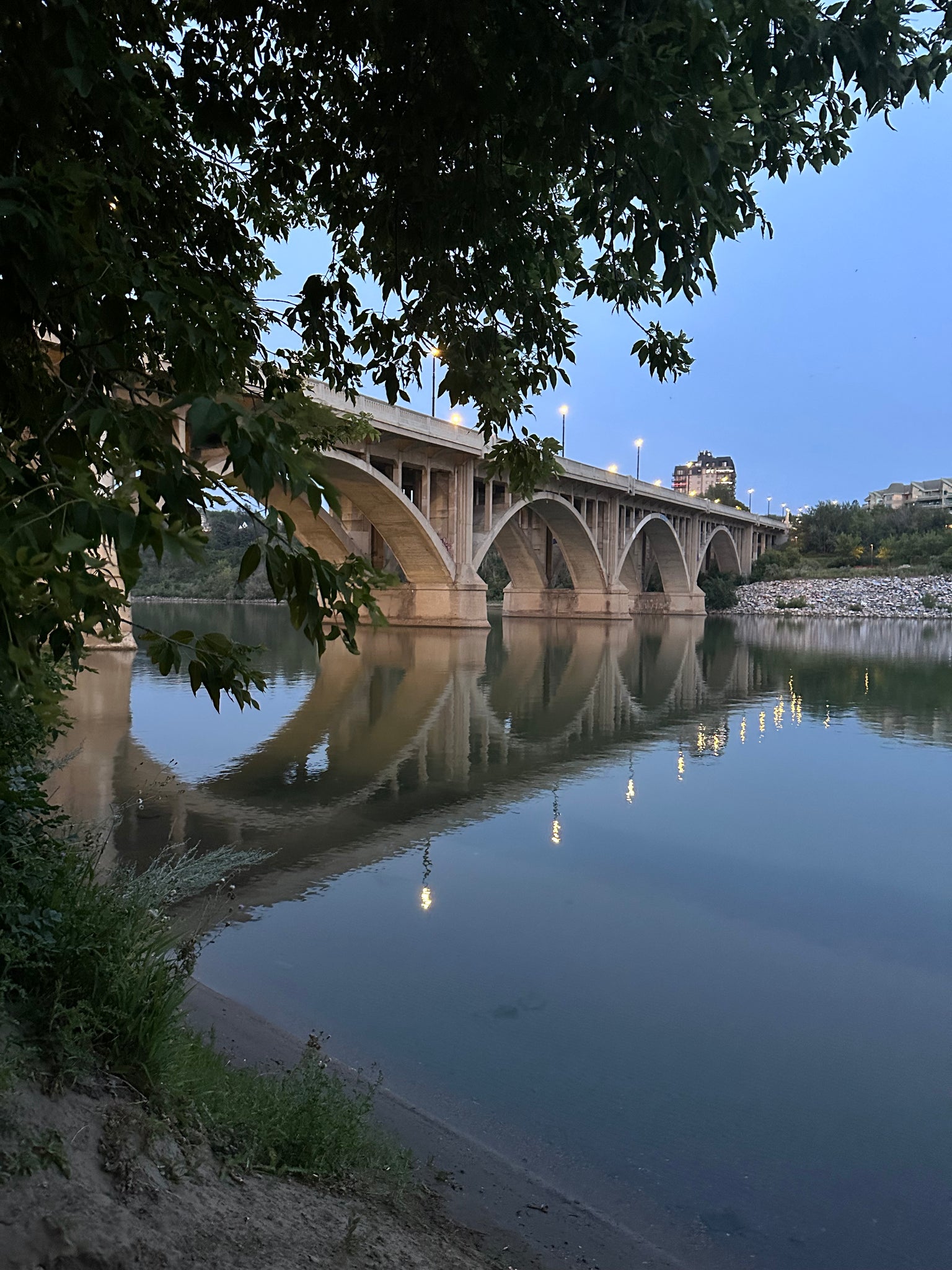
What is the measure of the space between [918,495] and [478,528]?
12419 centimetres

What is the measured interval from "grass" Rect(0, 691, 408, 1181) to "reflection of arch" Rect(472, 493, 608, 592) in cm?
3993

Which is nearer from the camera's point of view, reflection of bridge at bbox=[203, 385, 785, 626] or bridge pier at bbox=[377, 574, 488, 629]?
reflection of bridge at bbox=[203, 385, 785, 626]

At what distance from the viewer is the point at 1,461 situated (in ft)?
6.07

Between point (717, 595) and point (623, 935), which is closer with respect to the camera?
point (623, 935)

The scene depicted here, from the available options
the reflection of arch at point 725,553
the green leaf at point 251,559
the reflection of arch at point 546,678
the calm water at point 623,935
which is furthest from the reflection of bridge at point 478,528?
the green leaf at point 251,559

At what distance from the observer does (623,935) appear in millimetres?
6215

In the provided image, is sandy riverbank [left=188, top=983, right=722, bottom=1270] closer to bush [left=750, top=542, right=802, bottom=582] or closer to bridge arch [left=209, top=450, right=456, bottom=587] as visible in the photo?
bridge arch [left=209, top=450, right=456, bottom=587]

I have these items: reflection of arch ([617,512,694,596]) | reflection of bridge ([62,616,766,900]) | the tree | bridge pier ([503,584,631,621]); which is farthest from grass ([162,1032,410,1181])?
reflection of arch ([617,512,694,596])

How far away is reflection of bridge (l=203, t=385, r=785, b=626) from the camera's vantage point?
3306cm

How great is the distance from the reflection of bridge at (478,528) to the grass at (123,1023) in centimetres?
1471

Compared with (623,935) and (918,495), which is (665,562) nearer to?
(623,935)

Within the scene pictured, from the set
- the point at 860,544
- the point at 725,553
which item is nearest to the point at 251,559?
→ the point at 725,553

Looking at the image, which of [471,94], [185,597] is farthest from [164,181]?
[185,597]

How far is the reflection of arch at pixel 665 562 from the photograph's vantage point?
63.2m
